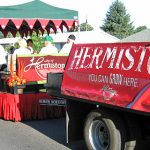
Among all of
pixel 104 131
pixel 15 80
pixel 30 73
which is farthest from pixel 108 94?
pixel 30 73

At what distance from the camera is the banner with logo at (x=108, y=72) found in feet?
17.3

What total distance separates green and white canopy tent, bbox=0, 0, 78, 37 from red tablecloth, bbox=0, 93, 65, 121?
2046mm

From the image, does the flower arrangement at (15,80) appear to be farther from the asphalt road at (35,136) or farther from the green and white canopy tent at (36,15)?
the green and white canopy tent at (36,15)

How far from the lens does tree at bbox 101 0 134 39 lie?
244 feet

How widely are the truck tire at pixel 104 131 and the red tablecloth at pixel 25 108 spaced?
294 centimetres

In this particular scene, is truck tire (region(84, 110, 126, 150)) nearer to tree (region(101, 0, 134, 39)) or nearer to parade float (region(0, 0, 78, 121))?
parade float (region(0, 0, 78, 121))

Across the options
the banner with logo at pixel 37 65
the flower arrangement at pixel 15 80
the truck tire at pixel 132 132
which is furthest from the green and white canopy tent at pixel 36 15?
the truck tire at pixel 132 132

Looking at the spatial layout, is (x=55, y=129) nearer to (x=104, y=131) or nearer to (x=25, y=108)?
(x=25, y=108)

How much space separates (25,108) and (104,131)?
3506 millimetres

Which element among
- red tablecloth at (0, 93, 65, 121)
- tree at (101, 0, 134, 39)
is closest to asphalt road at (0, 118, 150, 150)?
red tablecloth at (0, 93, 65, 121)

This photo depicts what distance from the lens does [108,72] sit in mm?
5758

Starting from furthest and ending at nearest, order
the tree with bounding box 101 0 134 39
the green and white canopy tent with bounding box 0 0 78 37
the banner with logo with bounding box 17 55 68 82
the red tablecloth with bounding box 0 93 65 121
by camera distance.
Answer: the tree with bounding box 101 0 134 39 → the green and white canopy tent with bounding box 0 0 78 37 → the banner with logo with bounding box 17 55 68 82 → the red tablecloth with bounding box 0 93 65 121

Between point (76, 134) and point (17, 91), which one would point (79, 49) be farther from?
point (17, 91)

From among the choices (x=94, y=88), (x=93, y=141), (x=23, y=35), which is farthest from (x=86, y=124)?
(x=23, y=35)
